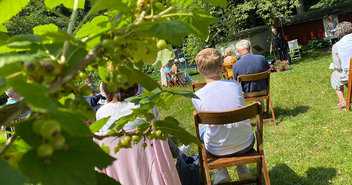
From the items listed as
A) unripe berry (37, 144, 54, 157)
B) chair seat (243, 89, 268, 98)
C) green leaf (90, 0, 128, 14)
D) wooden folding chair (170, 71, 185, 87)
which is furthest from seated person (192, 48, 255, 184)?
wooden folding chair (170, 71, 185, 87)

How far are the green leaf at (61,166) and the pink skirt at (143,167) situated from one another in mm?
2245

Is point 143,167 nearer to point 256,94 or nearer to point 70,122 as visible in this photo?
point 70,122

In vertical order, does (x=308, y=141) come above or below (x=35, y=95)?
below

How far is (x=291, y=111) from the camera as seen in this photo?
5852 millimetres

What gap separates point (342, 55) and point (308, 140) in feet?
4.83

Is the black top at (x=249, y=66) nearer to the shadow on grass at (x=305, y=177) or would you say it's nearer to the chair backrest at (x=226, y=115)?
the shadow on grass at (x=305, y=177)

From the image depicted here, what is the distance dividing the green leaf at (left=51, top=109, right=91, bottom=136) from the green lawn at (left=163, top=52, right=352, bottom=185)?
327 centimetres

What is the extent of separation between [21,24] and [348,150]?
604 inches

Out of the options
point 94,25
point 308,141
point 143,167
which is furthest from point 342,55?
point 94,25

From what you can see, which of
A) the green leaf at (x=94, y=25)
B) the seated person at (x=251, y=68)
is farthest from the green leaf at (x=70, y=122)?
the seated person at (x=251, y=68)

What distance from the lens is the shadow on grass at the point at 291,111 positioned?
18.6 ft

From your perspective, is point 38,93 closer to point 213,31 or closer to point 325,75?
point 325,75

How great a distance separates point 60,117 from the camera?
44 centimetres

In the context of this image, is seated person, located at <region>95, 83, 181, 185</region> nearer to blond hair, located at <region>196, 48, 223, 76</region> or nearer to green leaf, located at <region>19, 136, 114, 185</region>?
blond hair, located at <region>196, 48, 223, 76</region>
